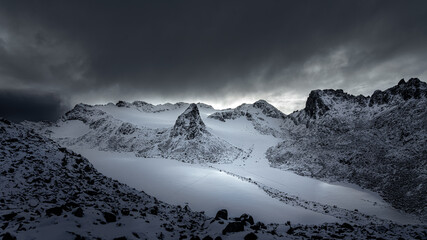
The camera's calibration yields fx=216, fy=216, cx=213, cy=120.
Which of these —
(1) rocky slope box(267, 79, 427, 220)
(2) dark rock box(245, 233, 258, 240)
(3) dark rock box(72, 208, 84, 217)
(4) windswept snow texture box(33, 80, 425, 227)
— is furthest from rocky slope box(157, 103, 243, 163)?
(2) dark rock box(245, 233, 258, 240)

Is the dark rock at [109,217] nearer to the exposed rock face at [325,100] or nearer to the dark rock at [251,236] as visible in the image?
the dark rock at [251,236]

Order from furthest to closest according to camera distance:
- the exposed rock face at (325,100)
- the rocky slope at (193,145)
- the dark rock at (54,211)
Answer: the exposed rock face at (325,100) < the rocky slope at (193,145) < the dark rock at (54,211)

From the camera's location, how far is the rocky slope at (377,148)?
1831 inches

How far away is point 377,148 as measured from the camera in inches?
2320

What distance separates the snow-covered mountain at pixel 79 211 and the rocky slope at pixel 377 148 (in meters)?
37.2

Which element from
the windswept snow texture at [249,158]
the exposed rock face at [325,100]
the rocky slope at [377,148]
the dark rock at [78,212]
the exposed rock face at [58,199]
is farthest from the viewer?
the exposed rock face at [325,100]

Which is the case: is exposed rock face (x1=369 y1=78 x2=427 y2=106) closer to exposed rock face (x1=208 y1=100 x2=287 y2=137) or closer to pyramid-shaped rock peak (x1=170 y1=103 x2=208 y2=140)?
exposed rock face (x1=208 y1=100 x2=287 y2=137)

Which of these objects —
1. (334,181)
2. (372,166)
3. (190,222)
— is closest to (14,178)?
(190,222)

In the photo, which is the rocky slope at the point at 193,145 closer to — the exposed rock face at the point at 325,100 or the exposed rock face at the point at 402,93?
the exposed rock face at the point at 325,100

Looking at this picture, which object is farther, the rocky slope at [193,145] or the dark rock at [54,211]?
the rocky slope at [193,145]

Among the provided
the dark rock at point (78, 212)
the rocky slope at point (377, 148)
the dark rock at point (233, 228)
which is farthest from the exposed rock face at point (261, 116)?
the dark rock at point (78, 212)

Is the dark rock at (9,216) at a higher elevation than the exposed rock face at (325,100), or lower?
lower

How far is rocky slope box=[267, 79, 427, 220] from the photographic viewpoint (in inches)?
1831

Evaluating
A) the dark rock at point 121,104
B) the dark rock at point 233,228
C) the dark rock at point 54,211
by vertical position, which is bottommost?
the dark rock at point 54,211
